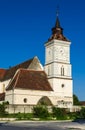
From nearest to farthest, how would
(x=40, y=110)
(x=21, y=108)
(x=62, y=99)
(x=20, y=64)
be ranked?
(x=40, y=110) < (x=21, y=108) < (x=62, y=99) < (x=20, y=64)

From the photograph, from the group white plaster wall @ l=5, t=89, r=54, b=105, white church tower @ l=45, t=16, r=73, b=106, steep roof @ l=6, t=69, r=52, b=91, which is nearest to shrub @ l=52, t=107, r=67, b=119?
white plaster wall @ l=5, t=89, r=54, b=105

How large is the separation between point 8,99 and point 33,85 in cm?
517

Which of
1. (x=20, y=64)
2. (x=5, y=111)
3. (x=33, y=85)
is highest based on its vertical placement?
(x=20, y=64)

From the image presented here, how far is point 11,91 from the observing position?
186 ft

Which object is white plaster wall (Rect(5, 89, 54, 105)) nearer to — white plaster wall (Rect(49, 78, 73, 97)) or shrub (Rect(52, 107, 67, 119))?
white plaster wall (Rect(49, 78, 73, 97))

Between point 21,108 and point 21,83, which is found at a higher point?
point 21,83

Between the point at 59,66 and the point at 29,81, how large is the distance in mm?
7498

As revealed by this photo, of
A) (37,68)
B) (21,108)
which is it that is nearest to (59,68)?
(37,68)

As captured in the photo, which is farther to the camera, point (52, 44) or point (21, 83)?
point (52, 44)

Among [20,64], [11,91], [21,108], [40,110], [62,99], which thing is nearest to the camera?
[40,110]

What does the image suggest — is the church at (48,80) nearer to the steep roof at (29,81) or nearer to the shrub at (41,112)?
the steep roof at (29,81)

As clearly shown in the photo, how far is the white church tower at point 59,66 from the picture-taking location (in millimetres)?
61062

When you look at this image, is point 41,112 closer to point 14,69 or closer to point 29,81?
point 29,81

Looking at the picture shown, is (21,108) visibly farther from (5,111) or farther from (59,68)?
(59,68)
